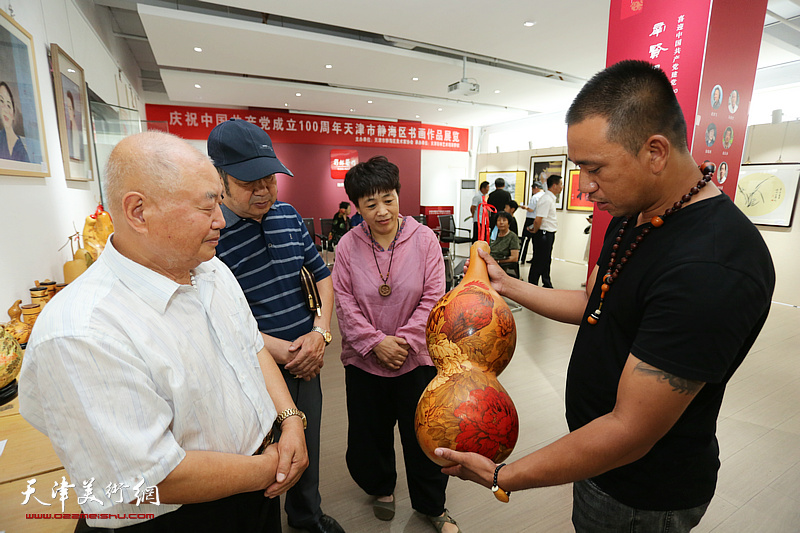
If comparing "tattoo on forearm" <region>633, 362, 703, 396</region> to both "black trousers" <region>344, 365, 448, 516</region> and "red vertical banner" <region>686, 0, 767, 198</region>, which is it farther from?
"red vertical banner" <region>686, 0, 767, 198</region>

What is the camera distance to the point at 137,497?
73cm

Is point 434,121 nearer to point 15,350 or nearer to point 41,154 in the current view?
point 41,154

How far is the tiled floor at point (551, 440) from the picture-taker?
6.27ft

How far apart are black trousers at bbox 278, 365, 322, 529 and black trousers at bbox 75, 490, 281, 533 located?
47 centimetres

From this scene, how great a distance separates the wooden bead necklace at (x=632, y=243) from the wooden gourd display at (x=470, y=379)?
227 millimetres

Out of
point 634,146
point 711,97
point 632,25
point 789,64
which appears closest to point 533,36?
point 632,25

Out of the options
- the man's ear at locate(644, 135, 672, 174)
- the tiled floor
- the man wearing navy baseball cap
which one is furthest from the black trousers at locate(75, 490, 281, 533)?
the man's ear at locate(644, 135, 672, 174)

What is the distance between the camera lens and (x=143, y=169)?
795 mm

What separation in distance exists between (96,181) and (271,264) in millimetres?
3167

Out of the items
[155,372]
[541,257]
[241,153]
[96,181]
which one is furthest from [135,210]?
[541,257]

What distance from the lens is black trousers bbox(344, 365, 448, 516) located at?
1705mm

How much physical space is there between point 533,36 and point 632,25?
2934 millimetres

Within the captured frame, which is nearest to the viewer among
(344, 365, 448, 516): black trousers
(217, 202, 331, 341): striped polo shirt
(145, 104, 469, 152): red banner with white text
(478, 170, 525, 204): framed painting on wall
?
(217, 202, 331, 341): striped polo shirt

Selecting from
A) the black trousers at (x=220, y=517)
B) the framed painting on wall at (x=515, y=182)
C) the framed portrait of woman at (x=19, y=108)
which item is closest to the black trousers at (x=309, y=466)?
the black trousers at (x=220, y=517)
